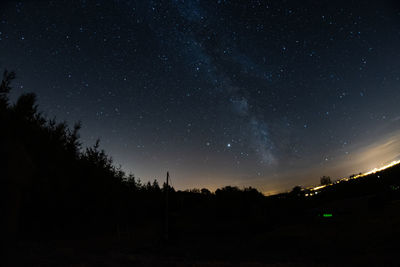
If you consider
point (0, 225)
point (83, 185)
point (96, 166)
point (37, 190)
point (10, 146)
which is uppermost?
point (96, 166)

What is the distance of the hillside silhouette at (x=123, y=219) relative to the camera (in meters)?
9.02

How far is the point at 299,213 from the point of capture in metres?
29.0

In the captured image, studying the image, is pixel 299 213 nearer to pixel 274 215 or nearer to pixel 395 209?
pixel 274 215

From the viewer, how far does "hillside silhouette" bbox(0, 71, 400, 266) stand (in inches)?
355

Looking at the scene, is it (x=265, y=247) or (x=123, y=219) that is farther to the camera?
(x=123, y=219)

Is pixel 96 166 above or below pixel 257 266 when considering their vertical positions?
above

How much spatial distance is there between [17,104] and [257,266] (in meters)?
15.5

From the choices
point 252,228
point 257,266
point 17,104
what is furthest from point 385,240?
point 17,104

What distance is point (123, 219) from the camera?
2808 centimetres

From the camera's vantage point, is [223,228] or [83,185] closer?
[83,185]

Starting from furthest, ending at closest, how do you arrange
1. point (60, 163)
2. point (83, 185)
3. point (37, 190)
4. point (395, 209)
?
point (83, 185) < point (395, 209) < point (60, 163) < point (37, 190)

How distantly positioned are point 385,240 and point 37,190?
19.1 m

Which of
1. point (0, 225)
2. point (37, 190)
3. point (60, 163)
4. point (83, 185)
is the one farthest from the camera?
point (83, 185)

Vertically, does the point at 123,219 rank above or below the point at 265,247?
above
